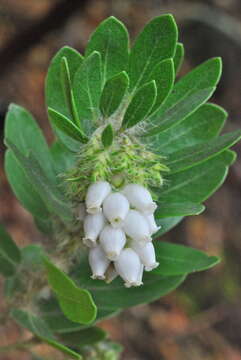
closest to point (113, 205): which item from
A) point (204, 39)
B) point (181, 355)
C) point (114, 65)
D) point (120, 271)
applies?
point (120, 271)

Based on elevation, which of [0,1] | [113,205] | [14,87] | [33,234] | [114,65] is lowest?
[33,234]

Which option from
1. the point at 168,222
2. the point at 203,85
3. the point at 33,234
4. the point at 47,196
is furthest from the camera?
the point at 33,234

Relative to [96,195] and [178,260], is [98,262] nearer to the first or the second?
[96,195]

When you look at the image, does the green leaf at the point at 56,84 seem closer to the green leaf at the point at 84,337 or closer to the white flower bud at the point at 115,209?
the white flower bud at the point at 115,209

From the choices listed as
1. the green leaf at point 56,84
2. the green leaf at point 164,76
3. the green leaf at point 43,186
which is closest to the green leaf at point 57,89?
the green leaf at point 56,84

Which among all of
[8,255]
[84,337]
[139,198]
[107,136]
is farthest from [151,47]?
[84,337]

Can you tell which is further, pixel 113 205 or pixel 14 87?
pixel 14 87

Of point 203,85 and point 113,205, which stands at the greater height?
point 203,85

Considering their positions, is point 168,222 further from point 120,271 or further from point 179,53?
point 179,53
